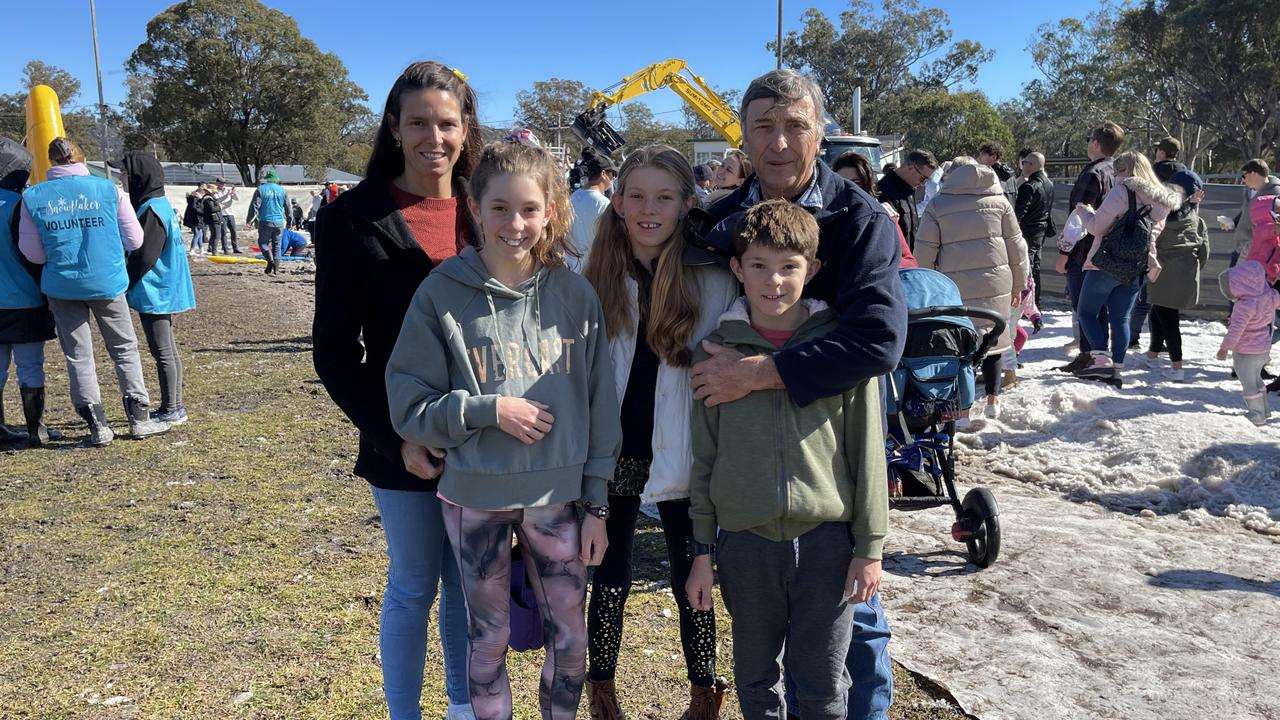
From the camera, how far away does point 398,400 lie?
2.15 m

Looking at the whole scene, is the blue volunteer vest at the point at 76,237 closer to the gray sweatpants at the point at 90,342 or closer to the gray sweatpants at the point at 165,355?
the gray sweatpants at the point at 90,342

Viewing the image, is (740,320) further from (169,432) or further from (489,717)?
(169,432)

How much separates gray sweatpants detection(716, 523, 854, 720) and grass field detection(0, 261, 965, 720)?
0.77 m

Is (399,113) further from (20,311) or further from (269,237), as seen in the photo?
(269,237)

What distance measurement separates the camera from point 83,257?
5.84 m

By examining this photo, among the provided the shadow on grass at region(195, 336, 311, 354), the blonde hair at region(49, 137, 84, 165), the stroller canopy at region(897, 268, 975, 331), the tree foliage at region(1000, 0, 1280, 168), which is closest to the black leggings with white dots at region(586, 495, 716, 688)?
the stroller canopy at region(897, 268, 975, 331)

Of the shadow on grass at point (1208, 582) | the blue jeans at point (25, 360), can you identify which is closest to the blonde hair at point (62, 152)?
the blue jeans at point (25, 360)

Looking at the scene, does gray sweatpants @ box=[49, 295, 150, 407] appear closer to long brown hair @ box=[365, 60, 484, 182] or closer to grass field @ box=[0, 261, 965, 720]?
grass field @ box=[0, 261, 965, 720]

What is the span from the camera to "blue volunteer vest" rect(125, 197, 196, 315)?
6332 millimetres

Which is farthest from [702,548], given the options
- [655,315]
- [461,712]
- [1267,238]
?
[1267,238]

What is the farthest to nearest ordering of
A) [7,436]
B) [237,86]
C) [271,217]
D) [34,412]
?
[237,86] → [271,217] → [7,436] → [34,412]

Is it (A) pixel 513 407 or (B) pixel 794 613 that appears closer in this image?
(A) pixel 513 407

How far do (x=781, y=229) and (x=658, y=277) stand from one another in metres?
0.42

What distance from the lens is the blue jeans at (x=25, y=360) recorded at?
245 inches
